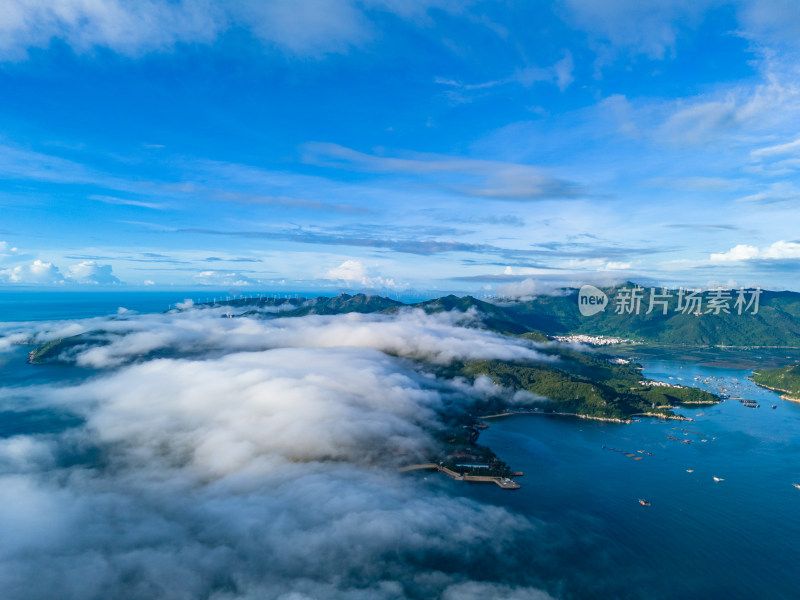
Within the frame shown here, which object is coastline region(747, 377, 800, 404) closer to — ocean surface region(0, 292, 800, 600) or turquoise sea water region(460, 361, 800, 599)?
ocean surface region(0, 292, 800, 600)

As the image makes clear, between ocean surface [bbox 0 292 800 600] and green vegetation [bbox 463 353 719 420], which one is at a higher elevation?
green vegetation [bbox 463 353 719 420]

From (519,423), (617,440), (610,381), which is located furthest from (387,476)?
(610,381)

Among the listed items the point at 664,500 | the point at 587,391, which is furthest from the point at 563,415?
the point at 664,500

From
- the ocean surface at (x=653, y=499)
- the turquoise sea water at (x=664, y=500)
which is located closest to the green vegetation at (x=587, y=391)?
the turquoise sea water at (x=664, y=500)

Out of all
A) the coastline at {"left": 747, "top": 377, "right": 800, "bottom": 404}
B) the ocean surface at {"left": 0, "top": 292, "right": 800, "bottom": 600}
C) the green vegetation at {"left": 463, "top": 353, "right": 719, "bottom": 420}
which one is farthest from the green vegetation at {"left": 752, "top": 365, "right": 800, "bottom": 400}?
the green vegetation at {"left": 463, "top": 353, "right": 719, "bottom": 420}

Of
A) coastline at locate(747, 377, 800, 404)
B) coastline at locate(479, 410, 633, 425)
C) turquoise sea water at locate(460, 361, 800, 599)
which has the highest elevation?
coastline at locate(747, 377, 800, 404)

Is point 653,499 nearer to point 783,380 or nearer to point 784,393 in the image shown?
point 784,393
